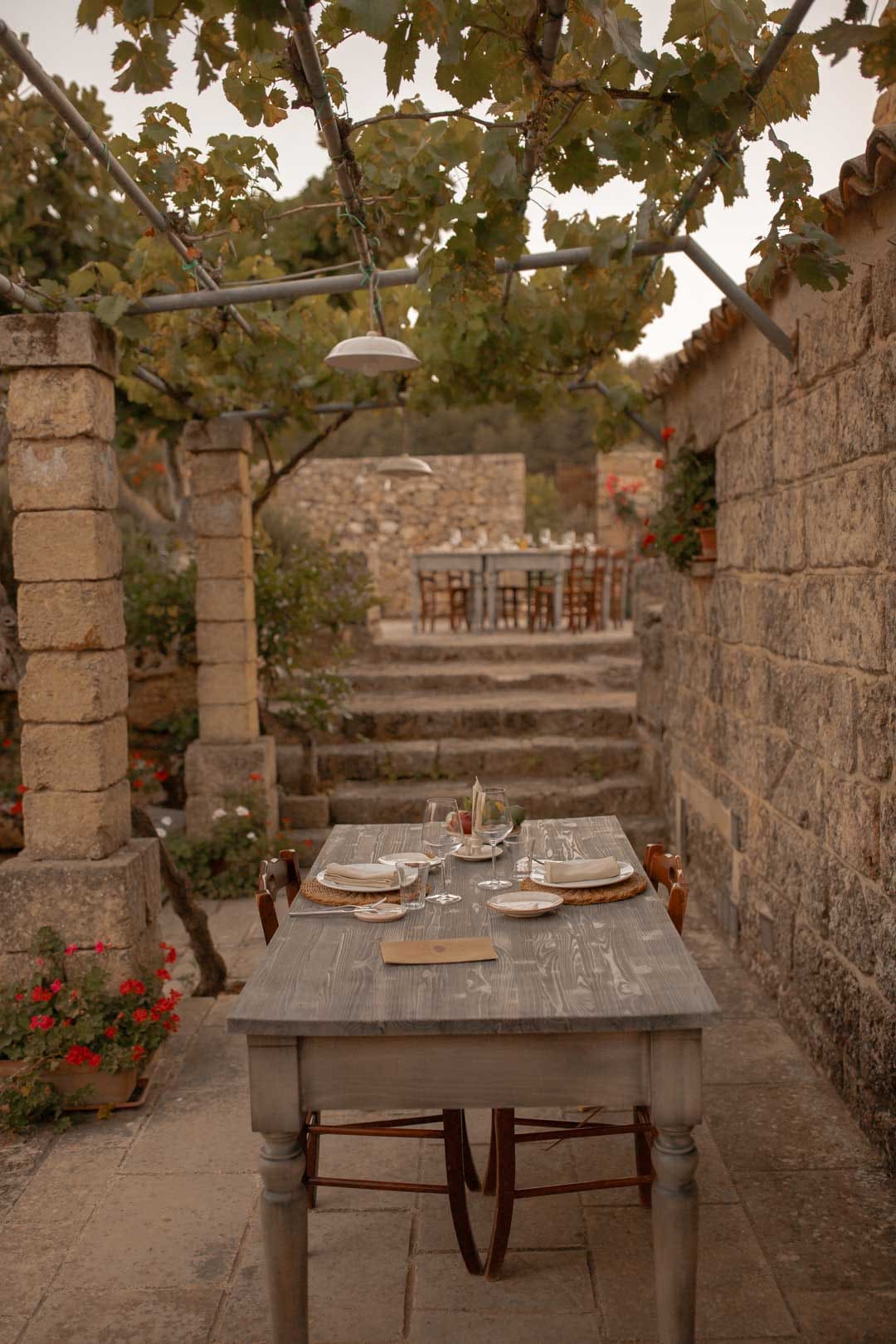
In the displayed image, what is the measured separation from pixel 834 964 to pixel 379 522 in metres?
13.0

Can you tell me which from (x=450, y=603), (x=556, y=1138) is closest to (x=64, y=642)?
(x=556, y=1138)

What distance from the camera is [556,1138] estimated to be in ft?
9.53

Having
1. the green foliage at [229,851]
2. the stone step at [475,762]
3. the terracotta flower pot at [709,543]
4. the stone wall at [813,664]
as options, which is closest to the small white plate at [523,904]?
the stone wall at [813,664]

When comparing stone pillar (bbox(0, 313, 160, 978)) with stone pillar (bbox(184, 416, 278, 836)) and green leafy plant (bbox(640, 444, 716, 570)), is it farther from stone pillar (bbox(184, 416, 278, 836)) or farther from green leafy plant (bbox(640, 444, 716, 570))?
green leafy plant (bbox(640, 444, 716, 570))

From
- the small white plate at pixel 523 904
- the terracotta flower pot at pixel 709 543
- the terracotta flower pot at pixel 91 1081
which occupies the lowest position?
the terracotta flower pot at pixel 91 1081

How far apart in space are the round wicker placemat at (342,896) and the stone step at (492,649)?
7563mm

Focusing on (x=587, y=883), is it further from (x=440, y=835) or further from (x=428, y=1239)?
(x=428, y=1239)

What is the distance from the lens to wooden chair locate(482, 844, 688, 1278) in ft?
8.87

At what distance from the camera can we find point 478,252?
3.53 meters

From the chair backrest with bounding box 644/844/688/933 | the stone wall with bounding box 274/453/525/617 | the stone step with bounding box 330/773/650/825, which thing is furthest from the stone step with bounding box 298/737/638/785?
the stone wall with bounding box 274/453/525/617

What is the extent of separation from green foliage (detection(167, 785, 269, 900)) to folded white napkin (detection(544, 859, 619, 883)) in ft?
12.1

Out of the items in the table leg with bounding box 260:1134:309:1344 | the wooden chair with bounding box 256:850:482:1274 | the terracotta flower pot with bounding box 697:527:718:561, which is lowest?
the wooden chair with bounding box 256:850:482:1274

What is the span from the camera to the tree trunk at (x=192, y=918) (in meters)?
4.64

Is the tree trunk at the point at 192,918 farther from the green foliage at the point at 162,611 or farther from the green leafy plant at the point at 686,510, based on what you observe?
the green leafy plant at the point at 686,510
